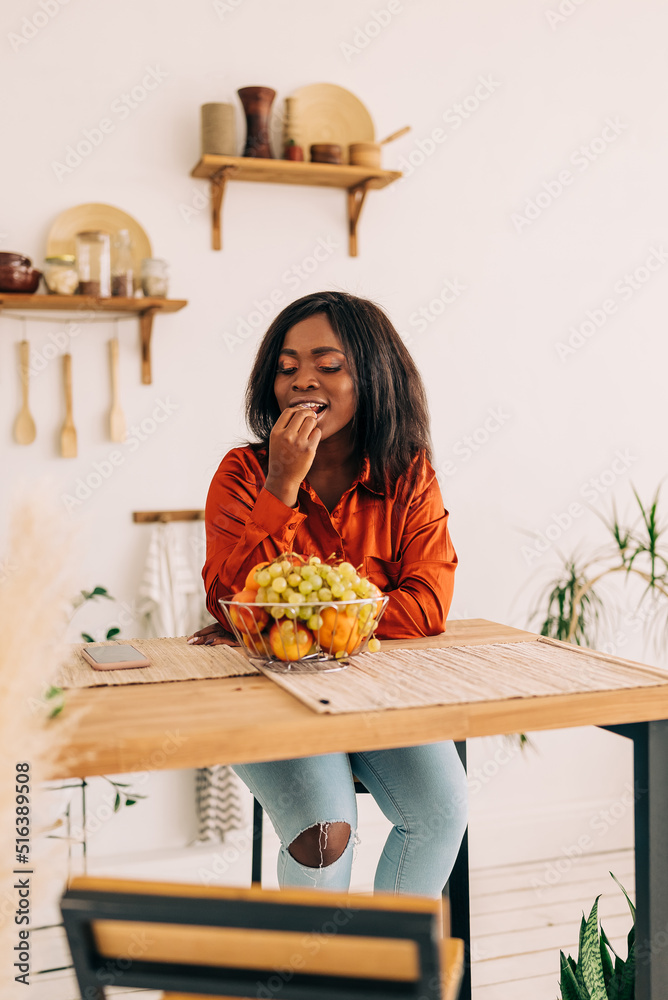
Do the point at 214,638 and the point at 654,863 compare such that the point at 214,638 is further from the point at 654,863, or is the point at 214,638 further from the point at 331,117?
the point at 331,117

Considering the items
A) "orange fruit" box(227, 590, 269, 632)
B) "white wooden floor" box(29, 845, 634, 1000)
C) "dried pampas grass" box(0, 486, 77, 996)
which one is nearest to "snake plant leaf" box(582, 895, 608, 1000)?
"white wooden floor" box(29, 845, 634, 1000)

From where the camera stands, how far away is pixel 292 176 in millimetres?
2668

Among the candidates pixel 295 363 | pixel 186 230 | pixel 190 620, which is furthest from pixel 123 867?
pixel 186 230

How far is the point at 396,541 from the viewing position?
1776 millimetres

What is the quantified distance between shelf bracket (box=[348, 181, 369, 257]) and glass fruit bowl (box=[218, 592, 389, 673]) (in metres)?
1.74

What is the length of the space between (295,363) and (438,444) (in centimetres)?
118

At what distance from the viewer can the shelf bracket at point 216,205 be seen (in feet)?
8.53

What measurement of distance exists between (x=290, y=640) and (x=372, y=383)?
29.5 inches

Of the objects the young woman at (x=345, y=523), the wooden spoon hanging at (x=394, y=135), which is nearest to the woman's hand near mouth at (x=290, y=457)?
the young woman at (x=345, y=523)

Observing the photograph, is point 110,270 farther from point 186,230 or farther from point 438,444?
point 438,444

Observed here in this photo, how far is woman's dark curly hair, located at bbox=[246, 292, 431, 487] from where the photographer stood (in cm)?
184

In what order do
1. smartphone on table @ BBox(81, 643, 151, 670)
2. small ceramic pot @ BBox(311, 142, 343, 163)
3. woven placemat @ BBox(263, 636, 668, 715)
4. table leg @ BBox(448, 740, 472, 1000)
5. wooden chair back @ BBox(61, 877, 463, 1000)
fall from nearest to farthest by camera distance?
wooden chair back @ BBox(61, 877, 463, 1000) → woven placemat @ BBox(263, 636, 668, 715) → smartphone on table @ BBox(81, 643, 151, 670) → table leg @ BBox(448, 740, 472, 1000) → small ceramic pot @ BBox(311, 142, 343, 163)

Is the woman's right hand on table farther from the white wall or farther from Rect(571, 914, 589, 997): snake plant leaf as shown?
the white wall

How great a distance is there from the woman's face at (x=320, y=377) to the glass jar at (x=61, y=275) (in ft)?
2.94
